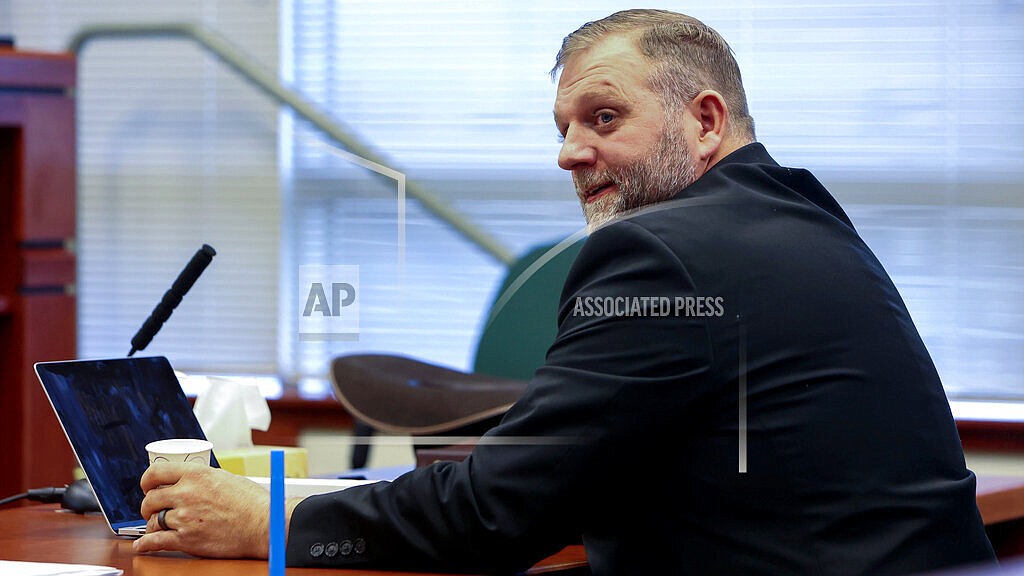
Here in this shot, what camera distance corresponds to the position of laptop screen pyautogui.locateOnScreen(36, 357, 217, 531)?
3.77ft

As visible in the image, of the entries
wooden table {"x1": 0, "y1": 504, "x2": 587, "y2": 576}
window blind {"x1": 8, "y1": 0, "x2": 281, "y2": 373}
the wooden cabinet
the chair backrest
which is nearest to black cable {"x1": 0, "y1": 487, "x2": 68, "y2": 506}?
wooden table {"x1": 0, "y1": 504, "x2": 587, "y2": 576}

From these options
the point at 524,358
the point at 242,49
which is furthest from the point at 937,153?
the point at 242,49

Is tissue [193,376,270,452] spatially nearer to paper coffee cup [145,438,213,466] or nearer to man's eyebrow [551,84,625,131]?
paper coffee cup [145,438,213,466]

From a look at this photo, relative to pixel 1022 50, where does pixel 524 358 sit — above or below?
below

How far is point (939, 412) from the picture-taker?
42.3 inches

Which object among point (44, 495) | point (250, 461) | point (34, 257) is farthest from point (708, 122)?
point (34, 257)

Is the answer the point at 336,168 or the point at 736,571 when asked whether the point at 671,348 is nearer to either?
the point at 736,571

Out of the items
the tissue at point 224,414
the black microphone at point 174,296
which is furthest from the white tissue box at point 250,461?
the black microphone at point 174,296

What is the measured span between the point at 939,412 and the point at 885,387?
0.23 ft

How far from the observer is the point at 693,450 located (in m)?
1.02

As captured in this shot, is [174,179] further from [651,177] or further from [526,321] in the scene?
[651,177]

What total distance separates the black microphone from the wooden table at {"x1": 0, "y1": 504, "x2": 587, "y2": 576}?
0.20 m

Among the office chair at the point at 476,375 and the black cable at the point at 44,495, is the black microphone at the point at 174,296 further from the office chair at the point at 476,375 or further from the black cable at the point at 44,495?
the office chair at the point at 476,375

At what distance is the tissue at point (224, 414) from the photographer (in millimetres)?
1381
